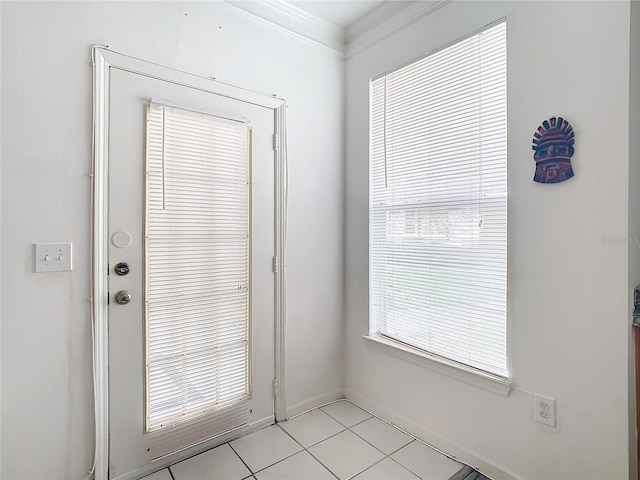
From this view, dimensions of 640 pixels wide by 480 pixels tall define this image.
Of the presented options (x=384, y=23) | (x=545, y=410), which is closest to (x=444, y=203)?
(x=545, y=410)

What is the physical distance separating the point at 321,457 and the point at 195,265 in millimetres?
1205

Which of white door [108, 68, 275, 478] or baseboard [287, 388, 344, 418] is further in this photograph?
baseboard [287, 388, 344, 418]

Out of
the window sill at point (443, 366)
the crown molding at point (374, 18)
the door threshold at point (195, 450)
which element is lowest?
the door threshold at point (195, 450)

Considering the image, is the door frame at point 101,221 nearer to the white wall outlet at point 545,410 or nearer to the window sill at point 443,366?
the window sill at point 443,366

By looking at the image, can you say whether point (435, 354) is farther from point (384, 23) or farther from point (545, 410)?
point (384, 23)

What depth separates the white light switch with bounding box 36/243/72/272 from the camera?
141cm

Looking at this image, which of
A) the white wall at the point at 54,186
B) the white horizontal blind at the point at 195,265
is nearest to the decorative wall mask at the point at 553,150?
the white horizontal blind at the point at 195,265

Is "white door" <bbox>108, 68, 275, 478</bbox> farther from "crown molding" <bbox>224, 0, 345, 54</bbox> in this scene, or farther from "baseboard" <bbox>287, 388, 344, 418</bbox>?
"crown molding" <bbox>224, 0, 345, 54</bbox>

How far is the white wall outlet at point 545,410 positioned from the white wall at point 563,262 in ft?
0.07

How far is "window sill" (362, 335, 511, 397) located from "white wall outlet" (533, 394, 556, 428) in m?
0.12

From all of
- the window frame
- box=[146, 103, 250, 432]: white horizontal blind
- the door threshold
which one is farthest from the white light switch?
the window frame

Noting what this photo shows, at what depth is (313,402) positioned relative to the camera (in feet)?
7.50

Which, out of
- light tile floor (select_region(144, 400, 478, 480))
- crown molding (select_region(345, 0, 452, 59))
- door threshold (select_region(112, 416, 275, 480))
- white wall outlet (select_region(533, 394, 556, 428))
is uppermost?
crown molding (select_region(345, 0, 452, 59))

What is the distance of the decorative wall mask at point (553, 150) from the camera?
1.39 metres
